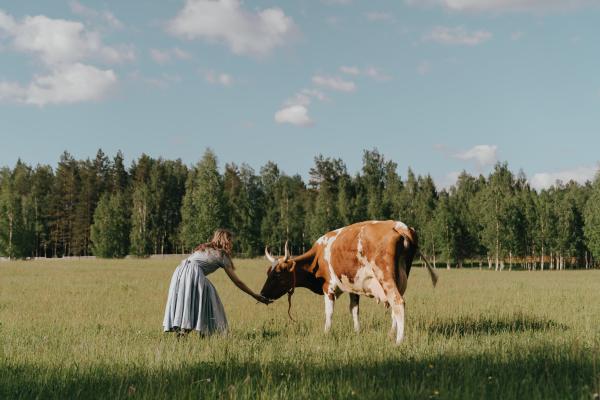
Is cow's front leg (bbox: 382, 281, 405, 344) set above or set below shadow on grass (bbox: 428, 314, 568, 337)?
above

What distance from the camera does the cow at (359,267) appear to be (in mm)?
8875

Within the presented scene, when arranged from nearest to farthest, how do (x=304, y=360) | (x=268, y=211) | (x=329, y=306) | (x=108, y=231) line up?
(x=304, y=360) < (x=329, y=306) < (x=108, y=231) < (x=268, y=211)

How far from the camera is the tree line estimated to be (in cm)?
7000

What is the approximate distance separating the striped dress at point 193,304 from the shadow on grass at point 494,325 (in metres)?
4.00

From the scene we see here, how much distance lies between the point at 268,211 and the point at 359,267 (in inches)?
3002

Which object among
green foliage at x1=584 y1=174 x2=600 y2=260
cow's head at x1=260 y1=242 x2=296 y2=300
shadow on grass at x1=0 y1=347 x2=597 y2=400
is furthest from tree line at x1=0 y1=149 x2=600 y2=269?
shadow on grass at x1=0 y1=347 x2=597 y2=400

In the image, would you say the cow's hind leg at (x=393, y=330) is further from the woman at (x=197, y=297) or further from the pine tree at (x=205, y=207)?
the pine tree at (x=205, y=207)

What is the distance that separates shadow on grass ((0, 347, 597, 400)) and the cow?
223cm

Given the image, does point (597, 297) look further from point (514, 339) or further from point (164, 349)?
point (164, 349)

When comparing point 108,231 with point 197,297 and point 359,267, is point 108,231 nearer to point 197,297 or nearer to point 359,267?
point 197,297

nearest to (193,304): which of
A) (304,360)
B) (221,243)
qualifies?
(221,243)

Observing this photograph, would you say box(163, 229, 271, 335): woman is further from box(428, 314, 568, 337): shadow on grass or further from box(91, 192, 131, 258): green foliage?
box(91, 192, 131, 258): green foliage

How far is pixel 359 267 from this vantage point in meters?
9.58

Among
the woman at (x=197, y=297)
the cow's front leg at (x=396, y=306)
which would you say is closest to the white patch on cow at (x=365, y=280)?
the cow's front leg at (x=396, y=306)
